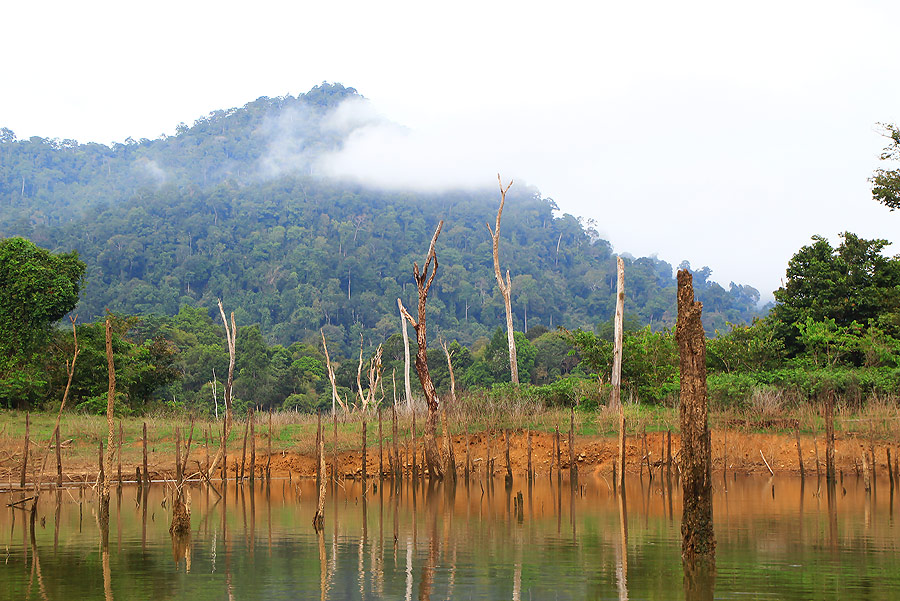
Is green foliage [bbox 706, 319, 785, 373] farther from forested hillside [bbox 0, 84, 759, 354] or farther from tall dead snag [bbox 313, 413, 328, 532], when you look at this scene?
forested hillside [bbox 0, 84, 759, 354]

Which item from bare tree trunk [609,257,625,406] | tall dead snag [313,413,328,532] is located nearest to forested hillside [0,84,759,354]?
bare tree trunk [609,257,625,406]

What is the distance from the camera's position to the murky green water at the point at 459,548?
11.5 meters

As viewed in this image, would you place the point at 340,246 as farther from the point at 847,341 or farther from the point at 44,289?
the point at 847,341

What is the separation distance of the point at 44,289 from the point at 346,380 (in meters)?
28.7

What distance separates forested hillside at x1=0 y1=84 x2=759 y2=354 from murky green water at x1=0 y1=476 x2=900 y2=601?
68565 millimetres

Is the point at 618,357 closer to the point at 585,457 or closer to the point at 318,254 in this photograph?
the point at 585,457

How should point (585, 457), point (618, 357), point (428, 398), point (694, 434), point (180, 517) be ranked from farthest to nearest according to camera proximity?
1. point (618, 357)
2. point (585, 457)
3. point (428, 398)
4. point (180, 517)
5. point (694, 434)

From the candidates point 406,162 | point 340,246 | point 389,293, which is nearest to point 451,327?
point 389,293

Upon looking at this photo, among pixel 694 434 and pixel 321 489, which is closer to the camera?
pixel 694 434

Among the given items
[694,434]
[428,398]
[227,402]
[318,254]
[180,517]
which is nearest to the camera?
[694,434]

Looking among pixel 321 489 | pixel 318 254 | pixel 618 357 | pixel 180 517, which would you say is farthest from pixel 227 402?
pixel 318 254

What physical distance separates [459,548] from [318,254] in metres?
92.6

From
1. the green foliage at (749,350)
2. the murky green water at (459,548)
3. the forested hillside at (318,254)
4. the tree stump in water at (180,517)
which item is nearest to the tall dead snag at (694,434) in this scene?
the murky green water at (459,548)

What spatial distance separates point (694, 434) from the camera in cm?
1141
